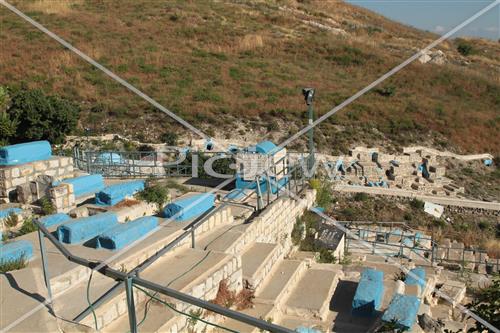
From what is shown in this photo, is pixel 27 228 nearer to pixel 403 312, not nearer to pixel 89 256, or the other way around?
pixel 89 256

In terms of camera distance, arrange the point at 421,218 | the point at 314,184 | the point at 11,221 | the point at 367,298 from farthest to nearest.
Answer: the point at 421,218, the point at 314,184, the point at 11,221, the point at 367,298

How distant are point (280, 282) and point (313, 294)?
1.67ft

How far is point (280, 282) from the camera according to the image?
6.90m

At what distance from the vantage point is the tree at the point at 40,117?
16.9 m

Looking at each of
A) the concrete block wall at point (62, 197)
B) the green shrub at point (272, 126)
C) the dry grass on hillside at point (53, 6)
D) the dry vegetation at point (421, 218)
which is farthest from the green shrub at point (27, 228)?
the dry grass on hillside at point (53, 6)

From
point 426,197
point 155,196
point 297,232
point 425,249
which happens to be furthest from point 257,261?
point 426,197

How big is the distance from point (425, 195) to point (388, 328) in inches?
485

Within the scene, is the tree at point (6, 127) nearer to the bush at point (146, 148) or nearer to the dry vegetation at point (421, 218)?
the bush at point (146, 148)

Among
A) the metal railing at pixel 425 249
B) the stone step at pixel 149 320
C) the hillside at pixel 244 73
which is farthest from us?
the hillside at pixel 244 73

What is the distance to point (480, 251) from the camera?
12.5 metres

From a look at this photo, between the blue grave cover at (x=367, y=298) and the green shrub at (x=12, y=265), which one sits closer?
the green shrub at (x=12, y=265)

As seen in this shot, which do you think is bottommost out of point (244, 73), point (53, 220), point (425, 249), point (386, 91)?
point (425, 249)

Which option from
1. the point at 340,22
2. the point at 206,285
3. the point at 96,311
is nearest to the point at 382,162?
the point at 206,285

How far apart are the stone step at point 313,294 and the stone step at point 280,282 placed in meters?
0.11
